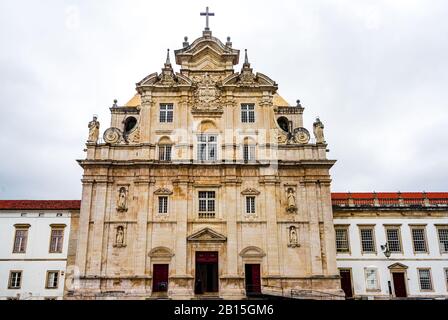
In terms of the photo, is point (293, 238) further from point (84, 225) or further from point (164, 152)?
point (84, 225)

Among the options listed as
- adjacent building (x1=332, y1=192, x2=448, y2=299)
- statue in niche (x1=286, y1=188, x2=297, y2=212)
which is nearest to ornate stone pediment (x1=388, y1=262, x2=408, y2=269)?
adjacent building (x1=332, y1=192, x2=448, y2=299)

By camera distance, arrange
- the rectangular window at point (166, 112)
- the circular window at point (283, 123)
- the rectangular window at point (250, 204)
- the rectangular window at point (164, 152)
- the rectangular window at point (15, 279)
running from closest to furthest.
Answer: the rectangular window at point (250, 204) → the rectangular window at point (15, 279) → the rectangular window at point (164, 152) → the rectangular window at point (166, 112) → the circular window at point (283, 123)

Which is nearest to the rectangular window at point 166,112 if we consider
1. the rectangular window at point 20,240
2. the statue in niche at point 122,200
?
the statue in niche at point 122,200

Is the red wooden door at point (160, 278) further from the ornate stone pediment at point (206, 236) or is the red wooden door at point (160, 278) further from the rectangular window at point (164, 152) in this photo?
the rectangular window at point (164, 152)

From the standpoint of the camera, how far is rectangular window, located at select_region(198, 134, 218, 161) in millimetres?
33469

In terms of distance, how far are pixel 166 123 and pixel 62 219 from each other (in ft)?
37.1

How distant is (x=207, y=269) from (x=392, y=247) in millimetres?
15171

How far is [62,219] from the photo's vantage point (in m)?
34.4

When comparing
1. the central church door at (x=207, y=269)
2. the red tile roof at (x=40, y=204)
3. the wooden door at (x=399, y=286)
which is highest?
the red tile roof at (x=40, y=204)

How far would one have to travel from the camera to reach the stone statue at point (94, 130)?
3353 cm

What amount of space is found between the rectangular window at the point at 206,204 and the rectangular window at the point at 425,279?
56.4ft

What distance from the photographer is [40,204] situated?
3494 centimetres
